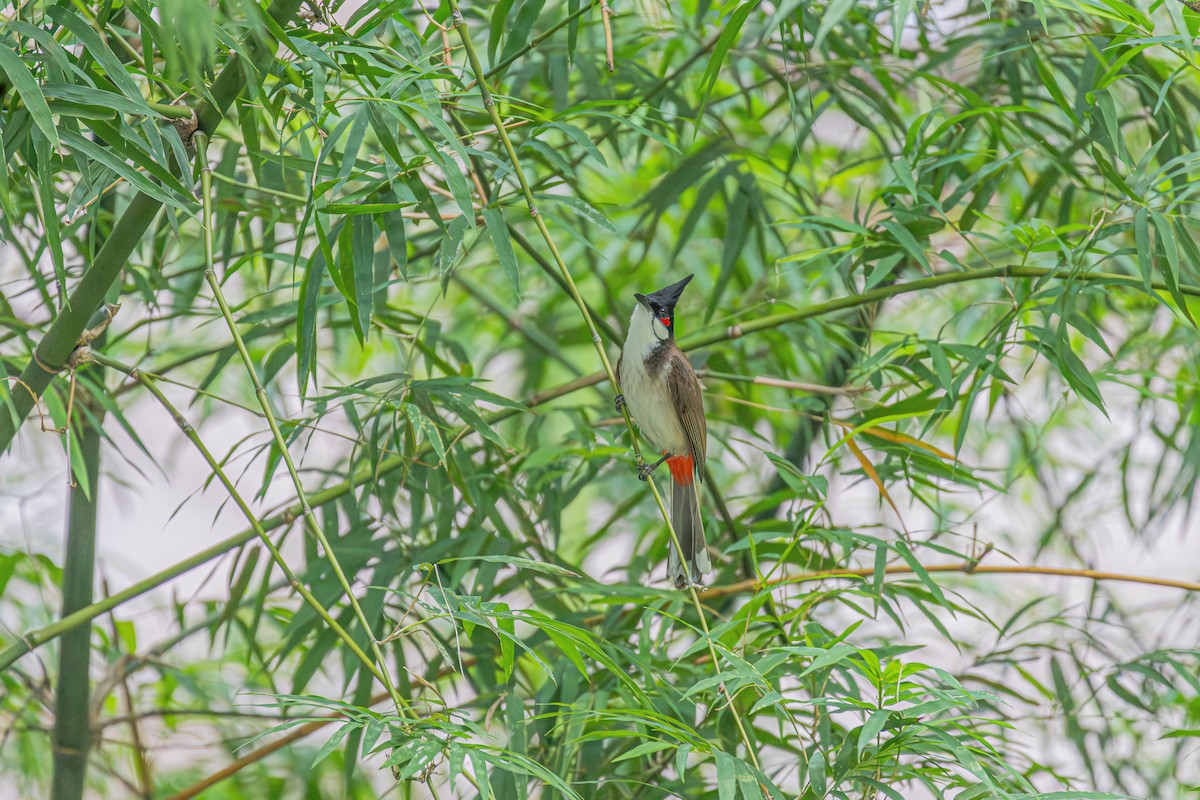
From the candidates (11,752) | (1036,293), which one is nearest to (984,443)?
(1036,293)

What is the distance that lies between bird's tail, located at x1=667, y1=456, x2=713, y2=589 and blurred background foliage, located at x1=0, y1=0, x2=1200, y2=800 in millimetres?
62

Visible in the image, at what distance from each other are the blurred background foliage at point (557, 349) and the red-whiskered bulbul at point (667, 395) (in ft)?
0.23

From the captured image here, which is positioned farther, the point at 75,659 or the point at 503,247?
the point at 75,659

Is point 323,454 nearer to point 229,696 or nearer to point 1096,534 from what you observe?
point 229,696

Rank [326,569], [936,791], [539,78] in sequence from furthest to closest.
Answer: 1. [539,78]
2. [326,569]
3. [936,791]

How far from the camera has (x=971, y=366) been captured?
151cm

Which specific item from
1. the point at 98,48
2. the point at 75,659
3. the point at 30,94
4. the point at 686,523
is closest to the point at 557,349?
the point at 686,523

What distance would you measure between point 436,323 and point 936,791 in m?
1.05

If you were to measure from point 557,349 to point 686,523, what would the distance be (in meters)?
0.58

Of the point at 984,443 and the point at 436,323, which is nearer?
the point at 436,323

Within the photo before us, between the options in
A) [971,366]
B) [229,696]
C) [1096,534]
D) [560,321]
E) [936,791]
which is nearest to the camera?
[936,791]

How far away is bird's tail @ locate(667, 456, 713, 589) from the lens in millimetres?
1683

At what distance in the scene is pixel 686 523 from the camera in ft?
6.07

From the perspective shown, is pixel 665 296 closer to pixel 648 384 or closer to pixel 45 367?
pixel 648 384
